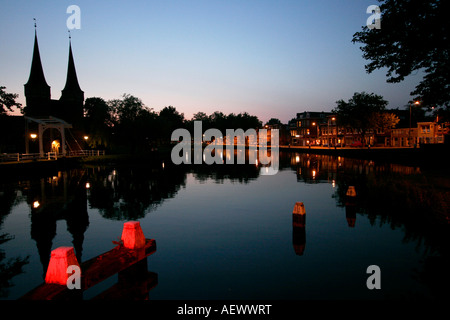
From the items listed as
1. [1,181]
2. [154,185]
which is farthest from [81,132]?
[154,185]

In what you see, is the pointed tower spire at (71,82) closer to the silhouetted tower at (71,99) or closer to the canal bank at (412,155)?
the silhouetted tower at (71,99)

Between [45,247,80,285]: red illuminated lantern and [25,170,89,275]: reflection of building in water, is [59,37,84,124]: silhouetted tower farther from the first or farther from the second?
[45,247,80,285]: red illuminated lantern

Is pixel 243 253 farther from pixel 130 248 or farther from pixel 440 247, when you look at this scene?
pixel 440 247

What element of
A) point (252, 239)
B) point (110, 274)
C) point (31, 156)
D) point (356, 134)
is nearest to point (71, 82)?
point (31, 156)

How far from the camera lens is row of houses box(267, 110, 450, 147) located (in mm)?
69706

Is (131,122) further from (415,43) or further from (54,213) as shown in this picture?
(415,43)

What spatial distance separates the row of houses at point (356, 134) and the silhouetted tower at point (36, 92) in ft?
240

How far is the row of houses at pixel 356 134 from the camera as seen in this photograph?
69.7 metres

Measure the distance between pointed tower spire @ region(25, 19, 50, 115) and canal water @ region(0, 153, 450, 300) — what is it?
171 feet

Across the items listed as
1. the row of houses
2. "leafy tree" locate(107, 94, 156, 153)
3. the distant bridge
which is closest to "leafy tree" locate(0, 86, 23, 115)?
the distant bridge

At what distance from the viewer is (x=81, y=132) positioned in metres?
63.8

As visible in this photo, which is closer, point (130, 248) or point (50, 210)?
point (130, 248)

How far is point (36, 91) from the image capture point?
6481cm
